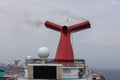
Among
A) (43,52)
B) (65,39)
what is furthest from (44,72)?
(65,39)

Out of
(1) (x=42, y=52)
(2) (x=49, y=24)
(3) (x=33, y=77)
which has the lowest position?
(3) (x=33, y=77)

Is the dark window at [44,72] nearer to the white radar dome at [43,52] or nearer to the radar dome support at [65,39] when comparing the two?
the white radar dome at [43,52]

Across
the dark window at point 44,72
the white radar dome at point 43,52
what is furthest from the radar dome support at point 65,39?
the dark window at point 44,72

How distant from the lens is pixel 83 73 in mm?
44375

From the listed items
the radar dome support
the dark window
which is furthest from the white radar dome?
the dark window

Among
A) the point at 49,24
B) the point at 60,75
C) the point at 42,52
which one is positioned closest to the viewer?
the point at 60,75

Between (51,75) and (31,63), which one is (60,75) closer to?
(51,75)

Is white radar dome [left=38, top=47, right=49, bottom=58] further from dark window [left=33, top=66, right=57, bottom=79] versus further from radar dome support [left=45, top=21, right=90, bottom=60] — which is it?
dark window [left=33, top=66, right=57, bottom=79]

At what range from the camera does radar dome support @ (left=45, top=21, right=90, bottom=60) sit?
46.1 metres

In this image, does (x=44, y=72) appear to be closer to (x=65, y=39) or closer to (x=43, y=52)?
(x=43, y=52)

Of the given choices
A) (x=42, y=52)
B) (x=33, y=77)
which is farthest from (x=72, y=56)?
(x=33, y=77)

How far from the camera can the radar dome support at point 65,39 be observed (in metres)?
46.1

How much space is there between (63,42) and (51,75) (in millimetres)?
7176

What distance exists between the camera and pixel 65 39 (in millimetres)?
46750
